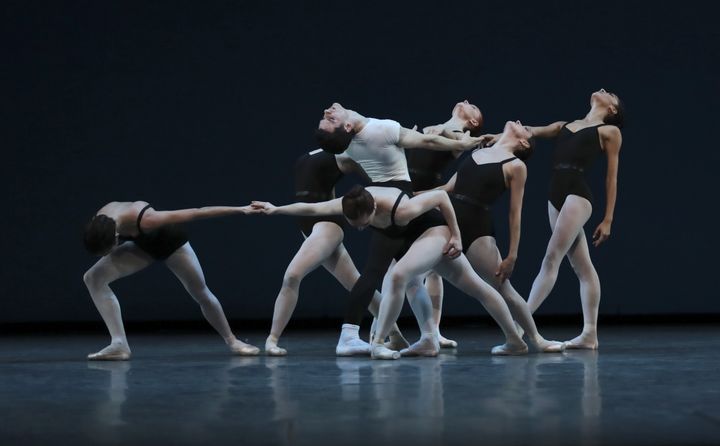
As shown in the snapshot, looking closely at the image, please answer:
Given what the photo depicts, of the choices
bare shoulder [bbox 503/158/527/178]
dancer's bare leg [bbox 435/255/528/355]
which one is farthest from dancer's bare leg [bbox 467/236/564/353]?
bare shoulder [bbox 503/158/527/178]

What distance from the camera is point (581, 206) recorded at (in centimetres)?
541

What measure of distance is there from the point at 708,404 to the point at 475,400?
Result: 0.73 m

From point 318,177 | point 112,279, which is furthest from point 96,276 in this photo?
point 318,177

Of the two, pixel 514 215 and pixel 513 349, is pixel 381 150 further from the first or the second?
pixel 513 349

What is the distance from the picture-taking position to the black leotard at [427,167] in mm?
5742

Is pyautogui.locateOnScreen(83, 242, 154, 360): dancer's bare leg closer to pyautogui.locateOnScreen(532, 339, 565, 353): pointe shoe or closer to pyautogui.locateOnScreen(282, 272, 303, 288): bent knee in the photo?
pyautogui.locateOnScreen(282, 272, 303, 288): bent knee

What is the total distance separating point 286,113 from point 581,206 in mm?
2825

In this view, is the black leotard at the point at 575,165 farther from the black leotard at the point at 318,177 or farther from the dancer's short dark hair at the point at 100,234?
the dancer's short dark hair at the point at 100,234

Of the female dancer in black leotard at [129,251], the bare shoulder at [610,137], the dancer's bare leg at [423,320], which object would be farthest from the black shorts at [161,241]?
the bare shoulder at [610,137]

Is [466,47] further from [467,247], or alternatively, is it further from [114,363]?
[114,363]

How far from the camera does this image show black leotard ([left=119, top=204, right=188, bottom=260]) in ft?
16.6

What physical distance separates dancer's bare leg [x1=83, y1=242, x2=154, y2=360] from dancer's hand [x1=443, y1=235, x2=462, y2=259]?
1436mm

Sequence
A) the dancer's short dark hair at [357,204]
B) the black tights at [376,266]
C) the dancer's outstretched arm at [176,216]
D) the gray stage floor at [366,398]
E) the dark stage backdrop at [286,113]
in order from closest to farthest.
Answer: the gray stage floor at [366,398] < the dancer's short dark hair at [357,204] < the dancer's outstretched arm at [176,216] < the black tights at [376,266] < the dark stage backdrop at [286,113]

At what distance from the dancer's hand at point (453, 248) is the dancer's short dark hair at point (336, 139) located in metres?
0.75
